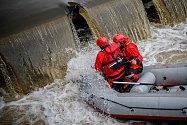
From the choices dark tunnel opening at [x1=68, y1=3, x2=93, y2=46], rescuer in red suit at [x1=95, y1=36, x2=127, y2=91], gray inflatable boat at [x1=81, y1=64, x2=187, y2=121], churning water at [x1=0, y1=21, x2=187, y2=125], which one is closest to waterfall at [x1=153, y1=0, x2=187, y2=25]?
churning water at [x1=0, y1=21, x2=187, y2=125]

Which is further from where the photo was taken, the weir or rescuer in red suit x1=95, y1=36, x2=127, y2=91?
the weir

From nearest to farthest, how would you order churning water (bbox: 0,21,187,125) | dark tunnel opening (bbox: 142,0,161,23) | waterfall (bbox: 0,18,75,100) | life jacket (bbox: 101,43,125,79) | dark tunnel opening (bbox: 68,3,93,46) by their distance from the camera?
life jacket (bbox: 101,43,125,79) → churning water (bbox: 0,21,187,125) → waterfall (bbox: 0,18,75,100) → dark tunnel opening (bbox: 68,3,93,46) → dark tunnel opening (bbox: 142,0,161,23)

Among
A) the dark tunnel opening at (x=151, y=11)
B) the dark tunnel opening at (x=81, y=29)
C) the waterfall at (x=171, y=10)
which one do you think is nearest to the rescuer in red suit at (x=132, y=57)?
the dark tunnel opening at (x=81, y=29)

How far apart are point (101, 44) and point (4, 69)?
2.99 m

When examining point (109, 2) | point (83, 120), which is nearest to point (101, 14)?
point (109, 2)

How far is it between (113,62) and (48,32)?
3067 mm

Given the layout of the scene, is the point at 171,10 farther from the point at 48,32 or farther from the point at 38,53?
the point at 38,53

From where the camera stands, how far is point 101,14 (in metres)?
9.86

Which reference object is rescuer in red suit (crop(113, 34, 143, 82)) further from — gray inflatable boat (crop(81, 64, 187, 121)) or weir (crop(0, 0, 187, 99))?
weir (crop(0, 0, 187, 99))

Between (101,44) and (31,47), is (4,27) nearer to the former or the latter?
(31,47)

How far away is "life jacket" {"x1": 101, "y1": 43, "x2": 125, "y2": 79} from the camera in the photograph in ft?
20.3

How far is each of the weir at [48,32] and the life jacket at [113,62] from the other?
8.11 ft

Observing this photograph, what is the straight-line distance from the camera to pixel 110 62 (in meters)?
6.20

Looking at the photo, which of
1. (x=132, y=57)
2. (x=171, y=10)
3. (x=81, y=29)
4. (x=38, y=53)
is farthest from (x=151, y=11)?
(x=132, y=57)
